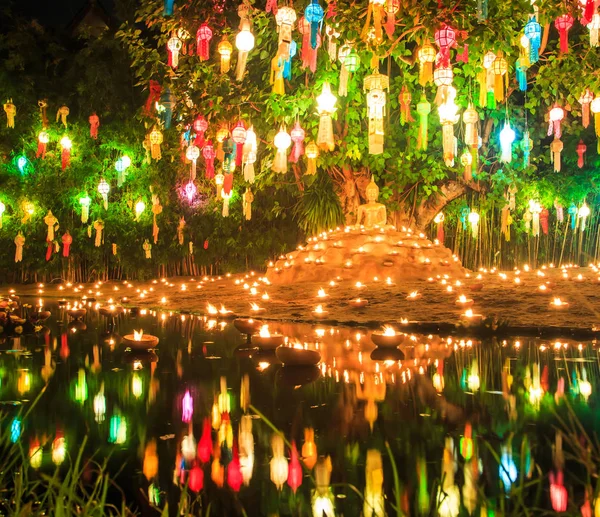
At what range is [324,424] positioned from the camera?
2643 mm

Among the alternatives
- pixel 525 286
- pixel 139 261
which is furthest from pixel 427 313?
pixel 139 261

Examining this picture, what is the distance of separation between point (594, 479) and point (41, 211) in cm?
1257

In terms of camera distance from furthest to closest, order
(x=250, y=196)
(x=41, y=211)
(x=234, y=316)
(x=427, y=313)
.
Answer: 1. (x=41, y=211)
2. (x=250, y=196)
3. (x=234, y=316)
4. (x=427, y=313)

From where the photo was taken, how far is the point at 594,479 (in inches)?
78.4

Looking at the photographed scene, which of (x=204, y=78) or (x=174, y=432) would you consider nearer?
(x=174, y=432)

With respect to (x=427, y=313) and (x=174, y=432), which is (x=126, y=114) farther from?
(x=174, y=432)

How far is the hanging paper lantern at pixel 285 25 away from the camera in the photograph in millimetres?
6848

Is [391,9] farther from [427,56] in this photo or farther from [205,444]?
[205,444]

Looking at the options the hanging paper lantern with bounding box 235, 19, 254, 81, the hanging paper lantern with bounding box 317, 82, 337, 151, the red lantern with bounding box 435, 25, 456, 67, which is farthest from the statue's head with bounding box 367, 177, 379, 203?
the red lantern with bounding box 435, 25, 456, 67

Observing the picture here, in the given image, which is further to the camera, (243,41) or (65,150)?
(65,150)

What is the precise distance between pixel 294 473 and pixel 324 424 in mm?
573

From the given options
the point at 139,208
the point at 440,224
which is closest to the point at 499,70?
the point at 440,224

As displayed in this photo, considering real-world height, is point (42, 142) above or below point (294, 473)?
above

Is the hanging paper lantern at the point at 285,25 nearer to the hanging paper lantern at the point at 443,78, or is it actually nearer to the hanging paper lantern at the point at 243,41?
the hanging paper lantern at the point at 243,41
